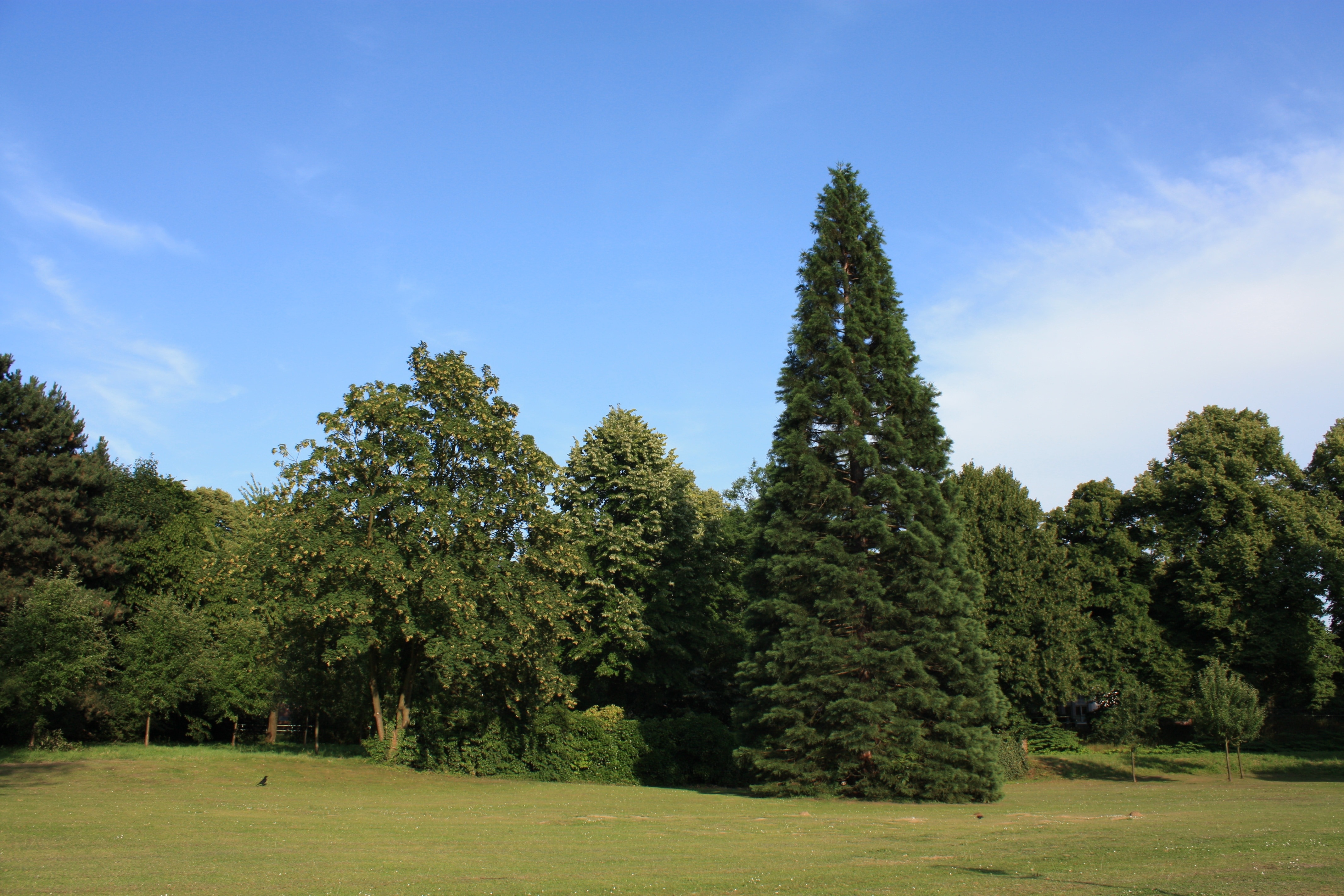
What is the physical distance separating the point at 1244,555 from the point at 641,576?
3394cm

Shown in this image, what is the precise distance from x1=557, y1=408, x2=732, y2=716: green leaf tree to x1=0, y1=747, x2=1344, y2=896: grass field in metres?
10.2

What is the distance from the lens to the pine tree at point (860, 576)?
2772 cm

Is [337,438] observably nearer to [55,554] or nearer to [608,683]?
[608,683]

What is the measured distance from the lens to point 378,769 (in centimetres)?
3266

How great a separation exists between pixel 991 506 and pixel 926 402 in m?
17.5

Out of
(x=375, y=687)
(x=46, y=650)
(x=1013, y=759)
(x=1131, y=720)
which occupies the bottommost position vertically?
(x=1013, y=759)

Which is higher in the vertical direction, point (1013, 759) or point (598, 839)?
point (598, 839)

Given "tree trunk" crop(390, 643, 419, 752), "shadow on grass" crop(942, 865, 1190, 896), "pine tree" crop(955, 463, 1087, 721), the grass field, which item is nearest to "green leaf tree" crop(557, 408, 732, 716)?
"tree trunk" crop(390, 643, 419, 752)

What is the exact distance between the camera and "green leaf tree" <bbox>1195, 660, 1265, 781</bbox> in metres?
39.0

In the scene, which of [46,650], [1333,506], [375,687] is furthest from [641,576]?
[1333,506]

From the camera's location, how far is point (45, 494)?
43.5 meters

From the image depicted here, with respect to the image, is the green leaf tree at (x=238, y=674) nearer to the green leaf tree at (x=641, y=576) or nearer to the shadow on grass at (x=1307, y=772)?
the green leaf tree at (x=641, y=576)

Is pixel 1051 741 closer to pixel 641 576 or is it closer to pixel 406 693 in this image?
pixel 641 576

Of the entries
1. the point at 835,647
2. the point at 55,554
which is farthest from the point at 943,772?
the point at 55,554
